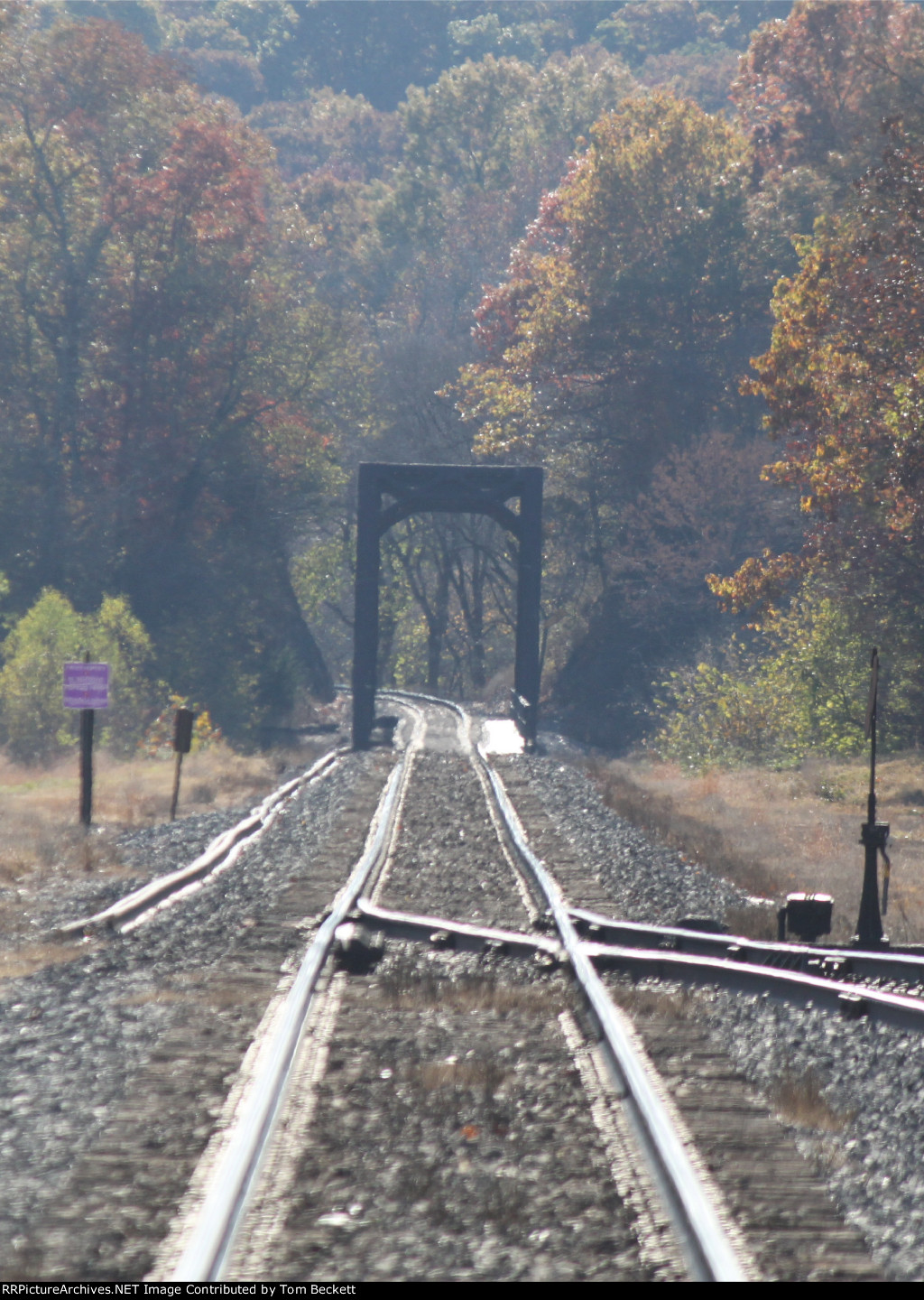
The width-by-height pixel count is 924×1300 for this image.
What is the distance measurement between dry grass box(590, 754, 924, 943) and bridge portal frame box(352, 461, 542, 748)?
17.9 ft

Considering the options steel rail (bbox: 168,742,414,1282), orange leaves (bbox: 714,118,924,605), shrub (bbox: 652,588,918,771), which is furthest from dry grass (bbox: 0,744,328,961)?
orange leaves (bbox: 714,118,924,605)

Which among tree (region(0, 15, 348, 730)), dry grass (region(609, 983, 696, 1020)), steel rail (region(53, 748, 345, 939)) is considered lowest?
steel rail (region(53, 748, 345, 939))


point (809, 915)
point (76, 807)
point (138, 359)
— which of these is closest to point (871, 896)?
point (809, 915)

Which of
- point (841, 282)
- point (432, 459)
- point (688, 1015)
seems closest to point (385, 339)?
point (432, 459)

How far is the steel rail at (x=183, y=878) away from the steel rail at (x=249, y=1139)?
167cm

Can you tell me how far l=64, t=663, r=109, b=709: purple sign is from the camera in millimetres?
15336

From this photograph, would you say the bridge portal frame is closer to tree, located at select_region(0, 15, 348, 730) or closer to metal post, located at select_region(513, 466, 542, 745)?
metal post, located at select_region(513, 466, 542, 745)

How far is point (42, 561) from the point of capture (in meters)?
41.7

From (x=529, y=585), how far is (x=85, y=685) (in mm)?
16740

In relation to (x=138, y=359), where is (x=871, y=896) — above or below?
below

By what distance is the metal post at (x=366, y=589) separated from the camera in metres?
29.8

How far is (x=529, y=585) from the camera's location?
30906 mm

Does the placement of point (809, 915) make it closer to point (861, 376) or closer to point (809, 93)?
point (861, 376)

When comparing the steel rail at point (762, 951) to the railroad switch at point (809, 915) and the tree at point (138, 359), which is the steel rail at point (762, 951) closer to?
the railroad switch at point (809, 915)
